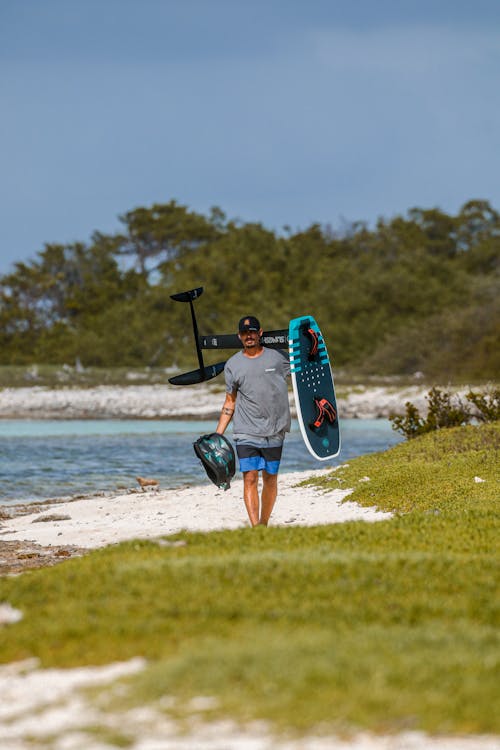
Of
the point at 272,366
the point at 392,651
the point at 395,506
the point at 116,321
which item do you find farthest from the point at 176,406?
the point at 392,651

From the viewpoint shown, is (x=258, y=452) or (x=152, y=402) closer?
(x=258, y=452)

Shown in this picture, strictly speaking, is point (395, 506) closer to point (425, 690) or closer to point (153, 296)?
point (425, 690)

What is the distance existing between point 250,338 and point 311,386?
1.53 m

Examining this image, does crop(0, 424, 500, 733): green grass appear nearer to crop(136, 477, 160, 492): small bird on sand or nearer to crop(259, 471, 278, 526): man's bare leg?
crop(259, 471, 278, 526): man's bare leg

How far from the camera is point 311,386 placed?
12.2 m

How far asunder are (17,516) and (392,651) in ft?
38.8

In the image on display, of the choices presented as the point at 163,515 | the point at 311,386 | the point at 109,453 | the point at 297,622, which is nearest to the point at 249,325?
the point at 311,386

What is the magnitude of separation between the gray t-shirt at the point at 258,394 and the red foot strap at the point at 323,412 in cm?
124

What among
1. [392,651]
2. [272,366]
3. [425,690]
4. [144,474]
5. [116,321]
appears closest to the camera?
[425,690]

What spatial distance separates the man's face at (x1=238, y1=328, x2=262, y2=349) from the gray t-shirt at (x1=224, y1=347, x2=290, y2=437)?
0.42ft

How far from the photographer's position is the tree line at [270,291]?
63.6 m

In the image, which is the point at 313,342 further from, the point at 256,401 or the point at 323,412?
the point at 256,401

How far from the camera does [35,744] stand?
530 centimetres

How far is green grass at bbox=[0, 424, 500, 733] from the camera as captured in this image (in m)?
5.51
